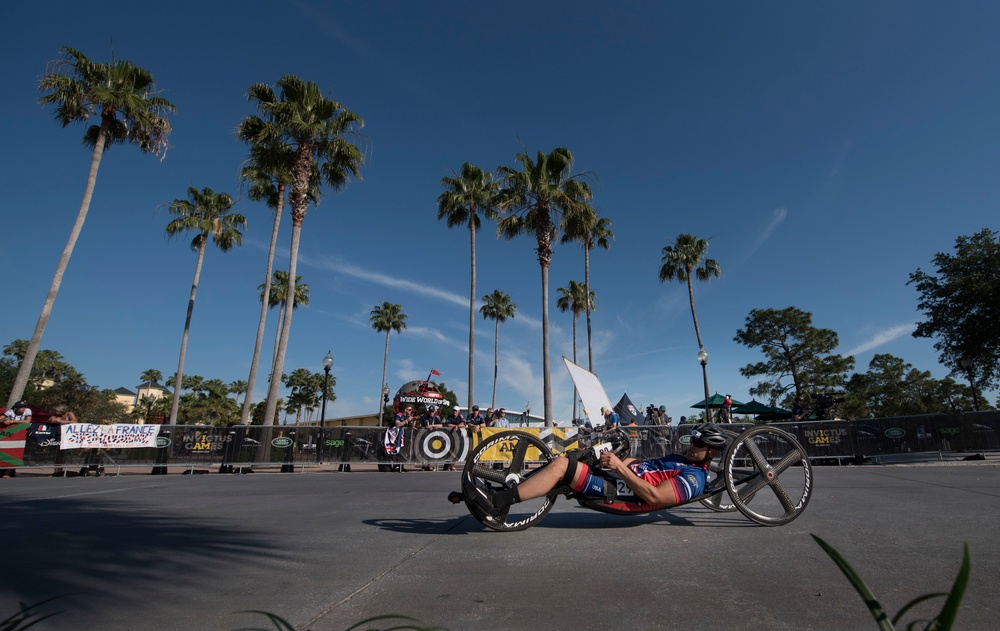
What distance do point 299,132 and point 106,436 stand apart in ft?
41.8

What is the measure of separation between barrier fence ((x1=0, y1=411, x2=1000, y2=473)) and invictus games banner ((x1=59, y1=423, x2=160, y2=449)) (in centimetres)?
17

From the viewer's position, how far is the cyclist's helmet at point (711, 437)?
A: 4250 mm

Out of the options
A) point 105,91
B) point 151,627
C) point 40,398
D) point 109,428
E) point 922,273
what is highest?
point 105,91

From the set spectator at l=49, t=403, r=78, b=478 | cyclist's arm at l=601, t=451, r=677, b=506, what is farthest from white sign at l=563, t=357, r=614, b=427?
spectator at l=49, t=403, r=78, b=478

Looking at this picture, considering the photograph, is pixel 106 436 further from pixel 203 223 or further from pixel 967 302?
pixel 967 302

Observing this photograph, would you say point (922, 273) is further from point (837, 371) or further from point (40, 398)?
point (40, 398)

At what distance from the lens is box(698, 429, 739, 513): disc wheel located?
174 inches

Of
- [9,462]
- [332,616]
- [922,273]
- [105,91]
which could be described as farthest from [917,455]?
[105,91]

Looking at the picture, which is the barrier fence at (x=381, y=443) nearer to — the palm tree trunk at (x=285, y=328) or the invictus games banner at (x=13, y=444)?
the invictus games banner at (x=13, y=444)

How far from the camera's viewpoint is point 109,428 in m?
15.4

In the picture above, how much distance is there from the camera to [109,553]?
3.64 meters

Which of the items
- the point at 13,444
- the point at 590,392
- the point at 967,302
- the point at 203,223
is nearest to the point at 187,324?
the point at 203,223

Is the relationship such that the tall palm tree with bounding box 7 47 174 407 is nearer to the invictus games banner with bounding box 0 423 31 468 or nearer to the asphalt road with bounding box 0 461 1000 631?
the invictus games banner with bounding box 0 423 31 468

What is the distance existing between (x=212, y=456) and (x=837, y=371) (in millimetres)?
41060
